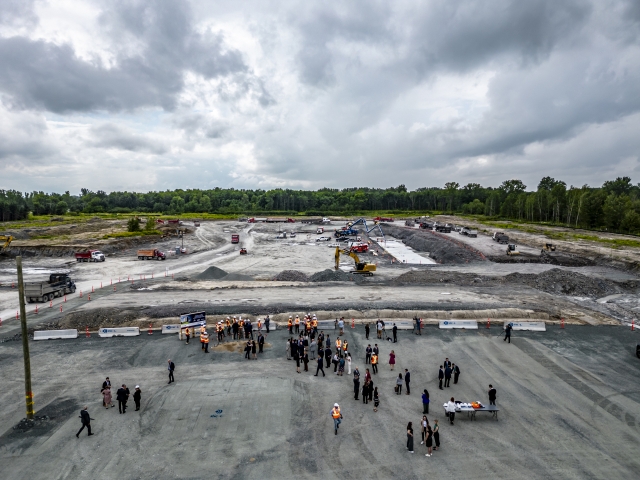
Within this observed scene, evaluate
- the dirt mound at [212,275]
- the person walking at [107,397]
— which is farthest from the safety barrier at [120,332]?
the dirt mound at [212,275]

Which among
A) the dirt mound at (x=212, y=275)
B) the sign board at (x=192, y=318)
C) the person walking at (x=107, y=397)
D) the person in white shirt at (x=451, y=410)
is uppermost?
the sign board at (x=192, y=318)

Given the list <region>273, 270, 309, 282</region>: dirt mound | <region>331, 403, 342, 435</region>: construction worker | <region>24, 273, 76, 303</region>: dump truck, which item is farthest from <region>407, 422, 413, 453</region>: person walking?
<region>24, 273, 76, 303</region>: dump truck

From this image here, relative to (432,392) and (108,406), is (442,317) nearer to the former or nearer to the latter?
(432,392)

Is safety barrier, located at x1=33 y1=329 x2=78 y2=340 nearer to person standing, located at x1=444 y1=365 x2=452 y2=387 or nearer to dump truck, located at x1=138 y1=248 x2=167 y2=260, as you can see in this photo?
person standing, located at x1=444 y1=365 x2=452 y2=387

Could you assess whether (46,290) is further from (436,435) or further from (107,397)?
(436,435)

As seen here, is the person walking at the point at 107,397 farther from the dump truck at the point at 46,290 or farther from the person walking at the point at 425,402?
the dump truck at the point at 46,290

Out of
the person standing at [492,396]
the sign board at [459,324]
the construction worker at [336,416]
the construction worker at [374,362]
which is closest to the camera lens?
the construction worker at [336,416]
